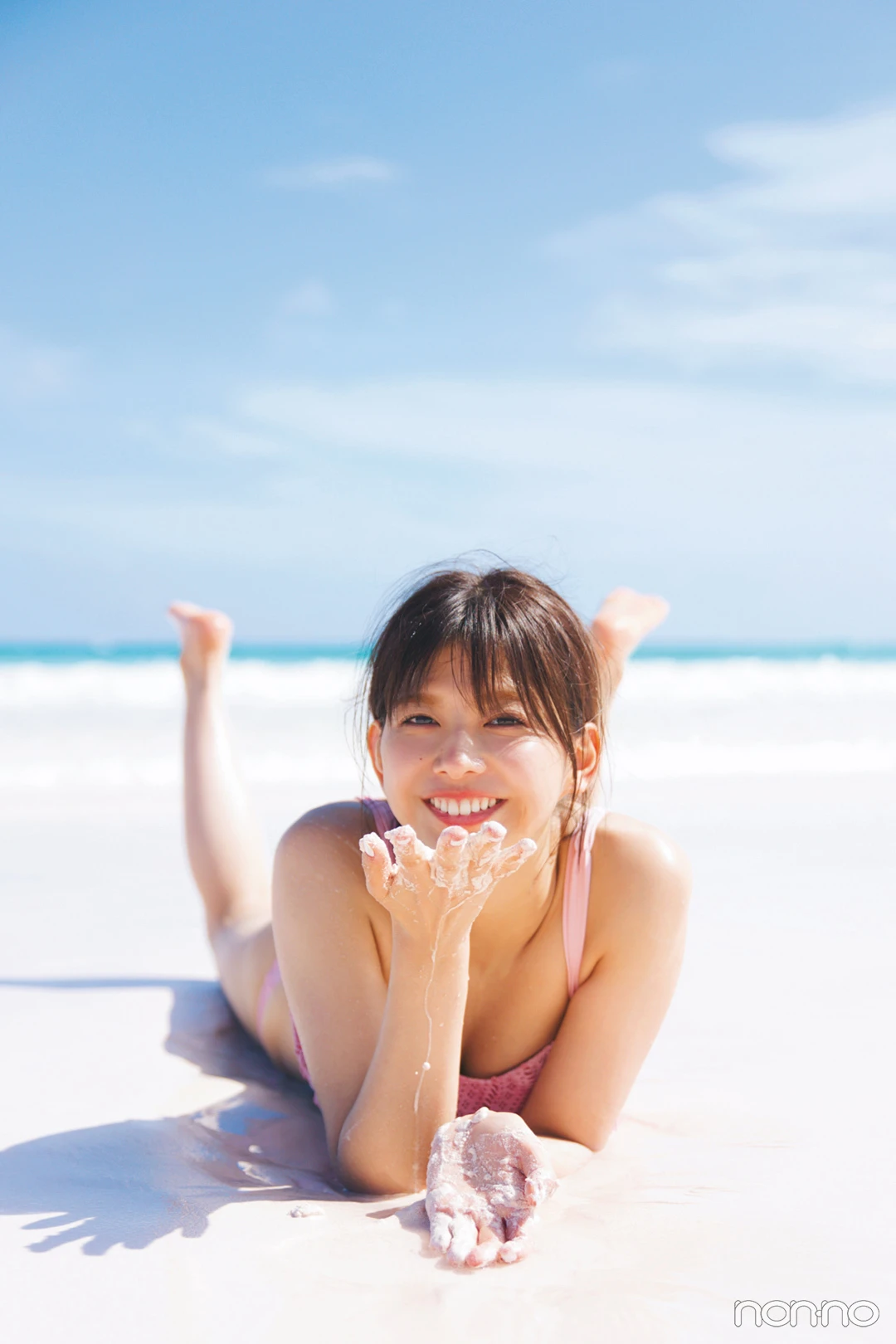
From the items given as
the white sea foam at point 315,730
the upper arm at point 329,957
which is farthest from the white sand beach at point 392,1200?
the white sea foam at point 315,730

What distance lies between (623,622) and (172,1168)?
2733mm

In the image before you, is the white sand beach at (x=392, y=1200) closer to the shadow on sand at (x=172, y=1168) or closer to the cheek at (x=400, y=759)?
the shadow on sand at (x=172, y=1168)

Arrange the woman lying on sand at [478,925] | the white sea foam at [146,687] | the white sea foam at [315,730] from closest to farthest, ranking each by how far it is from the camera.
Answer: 1. the woman lying on sand at [478,925]
2. the white sea foam at [315,730]
3. the white sea foam at [146,687]

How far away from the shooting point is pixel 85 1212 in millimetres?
2207

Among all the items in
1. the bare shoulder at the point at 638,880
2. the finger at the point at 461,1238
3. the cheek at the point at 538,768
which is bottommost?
the finger at the point at 461,1238

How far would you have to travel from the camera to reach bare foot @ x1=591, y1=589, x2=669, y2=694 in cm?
431

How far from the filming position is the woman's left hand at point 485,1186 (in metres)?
2.03

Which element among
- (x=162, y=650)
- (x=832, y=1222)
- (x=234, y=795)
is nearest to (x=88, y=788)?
(x=234, y=795)

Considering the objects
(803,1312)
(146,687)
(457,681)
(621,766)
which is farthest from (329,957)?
(146,687)

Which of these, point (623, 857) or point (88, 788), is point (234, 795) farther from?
point (88, 788)

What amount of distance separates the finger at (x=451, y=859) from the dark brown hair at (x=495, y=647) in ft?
1.45

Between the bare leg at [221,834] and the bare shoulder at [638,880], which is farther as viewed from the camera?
the bare leg at [221,834]

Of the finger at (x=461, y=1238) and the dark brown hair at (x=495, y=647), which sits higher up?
the dark brown hair at (x=495, y=647)

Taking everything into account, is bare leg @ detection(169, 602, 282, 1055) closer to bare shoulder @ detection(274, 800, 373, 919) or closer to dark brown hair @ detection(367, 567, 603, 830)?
bare shoulder @ detection(274, 800, 373, 919)
